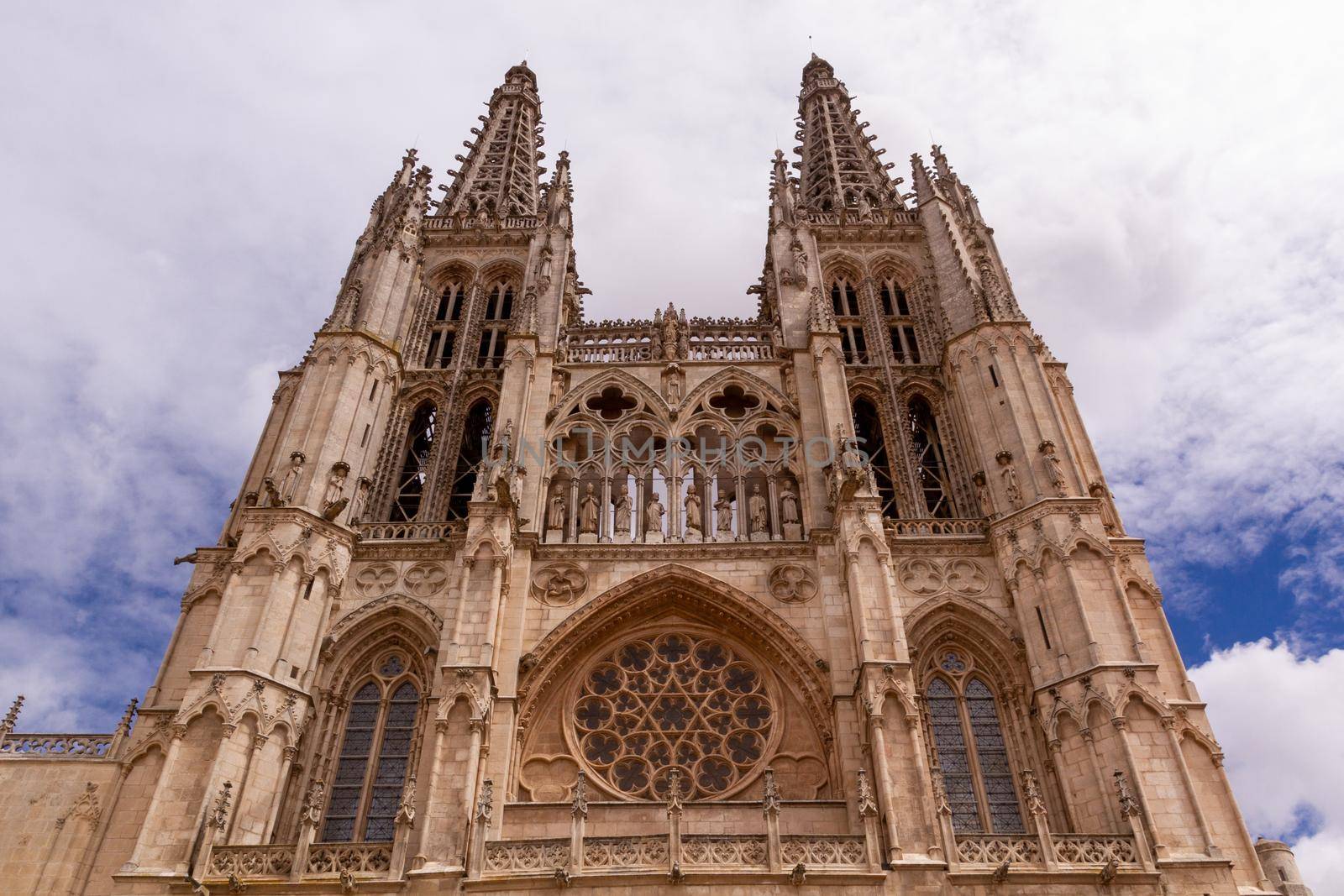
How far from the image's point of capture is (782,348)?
24062mm

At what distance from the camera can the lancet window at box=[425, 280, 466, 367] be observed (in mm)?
26125

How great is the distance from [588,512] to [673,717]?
4.87m

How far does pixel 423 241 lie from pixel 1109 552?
19.9 meters

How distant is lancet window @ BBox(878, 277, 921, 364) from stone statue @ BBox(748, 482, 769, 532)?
6.33m

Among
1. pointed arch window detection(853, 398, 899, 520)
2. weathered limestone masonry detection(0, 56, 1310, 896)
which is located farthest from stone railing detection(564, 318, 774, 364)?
pointed arch window detection(853, 398, 899, 520)

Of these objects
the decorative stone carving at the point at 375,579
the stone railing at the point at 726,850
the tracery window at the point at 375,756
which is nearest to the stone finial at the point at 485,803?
the tracery window at the point at 375,756

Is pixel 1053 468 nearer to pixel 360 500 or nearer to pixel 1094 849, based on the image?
pixel 1094 849

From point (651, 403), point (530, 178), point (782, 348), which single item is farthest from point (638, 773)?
point (530, 178)

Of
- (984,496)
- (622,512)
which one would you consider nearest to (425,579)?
(622,512)

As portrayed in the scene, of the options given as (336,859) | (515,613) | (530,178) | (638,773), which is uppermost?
(530,178)

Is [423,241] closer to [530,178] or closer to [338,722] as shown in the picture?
[530,178]

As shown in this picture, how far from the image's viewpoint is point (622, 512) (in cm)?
2122

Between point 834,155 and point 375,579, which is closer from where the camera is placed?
point 375,579

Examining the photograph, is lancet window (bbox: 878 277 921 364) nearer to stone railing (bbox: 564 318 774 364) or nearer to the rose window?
stone railing (bbox: 564 318 774 364)
